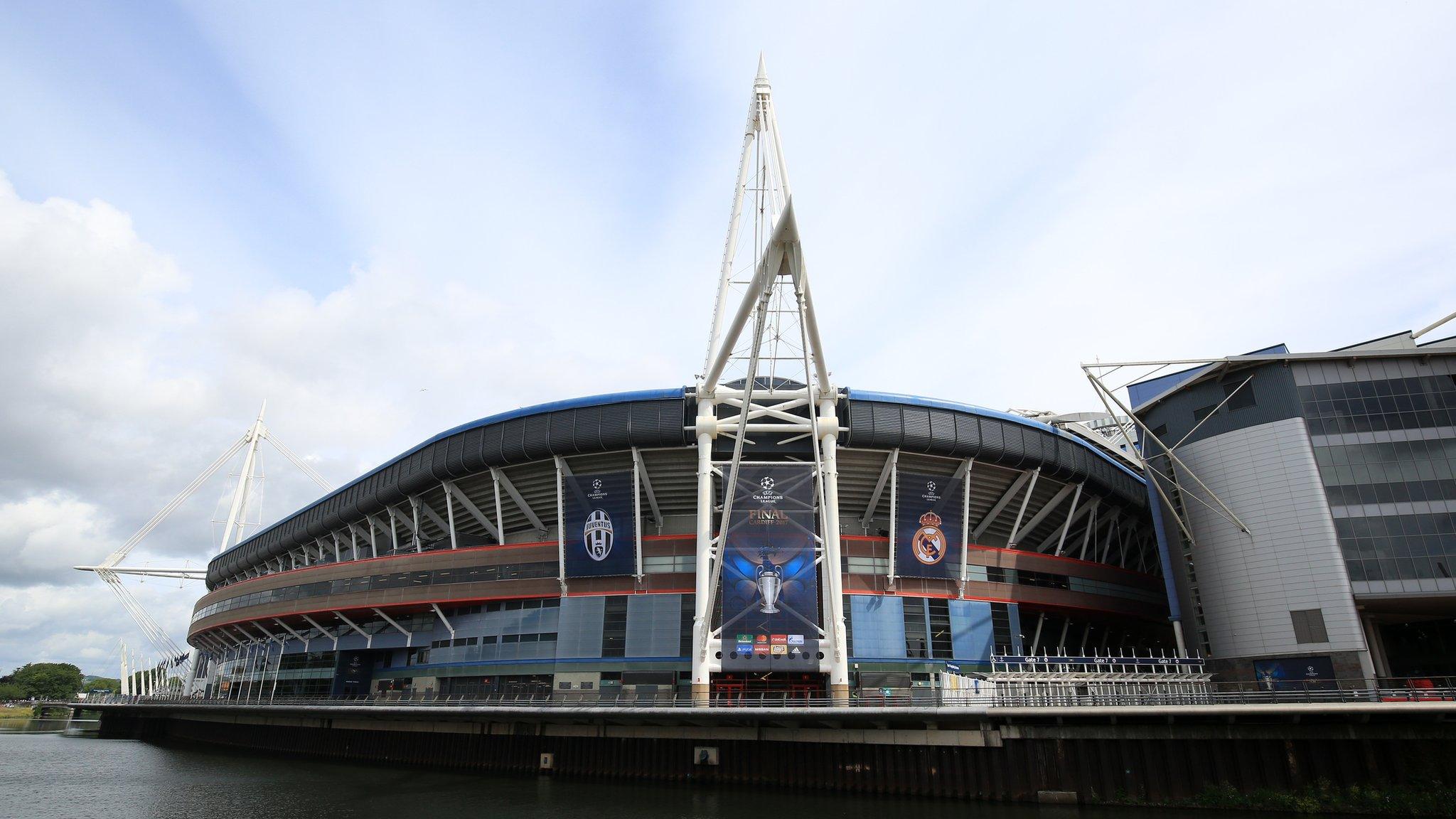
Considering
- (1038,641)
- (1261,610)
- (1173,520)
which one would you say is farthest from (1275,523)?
(1038,641)

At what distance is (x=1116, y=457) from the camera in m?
67.3

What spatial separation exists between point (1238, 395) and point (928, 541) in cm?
2116

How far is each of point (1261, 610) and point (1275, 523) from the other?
16.8 feet

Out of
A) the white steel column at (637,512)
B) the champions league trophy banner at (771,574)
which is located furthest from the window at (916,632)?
the white steel column at (637,512)

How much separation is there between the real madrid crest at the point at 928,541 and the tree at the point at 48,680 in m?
186

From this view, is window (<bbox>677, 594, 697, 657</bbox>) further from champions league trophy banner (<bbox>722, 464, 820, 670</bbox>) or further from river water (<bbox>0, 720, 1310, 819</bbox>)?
river water (<bbox>0, 720, 1310, 819</bbox>)

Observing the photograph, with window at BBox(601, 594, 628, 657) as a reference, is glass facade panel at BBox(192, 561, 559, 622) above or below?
above

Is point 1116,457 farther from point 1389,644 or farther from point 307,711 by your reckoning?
point 307,711

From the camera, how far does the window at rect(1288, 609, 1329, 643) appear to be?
1679 inches

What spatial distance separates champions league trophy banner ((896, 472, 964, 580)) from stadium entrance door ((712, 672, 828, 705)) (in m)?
9.52

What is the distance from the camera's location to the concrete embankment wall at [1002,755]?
101 ft

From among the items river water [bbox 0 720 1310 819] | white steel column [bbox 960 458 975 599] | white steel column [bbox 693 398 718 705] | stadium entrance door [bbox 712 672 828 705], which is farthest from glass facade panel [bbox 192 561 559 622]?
white steel column [bbox 960 458 975 599]

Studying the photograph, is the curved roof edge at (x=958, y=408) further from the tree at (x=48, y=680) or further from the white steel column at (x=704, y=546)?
the tree at (x=48, y=680)

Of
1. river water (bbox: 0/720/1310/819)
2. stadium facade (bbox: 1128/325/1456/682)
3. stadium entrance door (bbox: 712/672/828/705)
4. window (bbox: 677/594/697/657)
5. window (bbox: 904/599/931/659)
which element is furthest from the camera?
window (bbox: 677/594/697/657)
